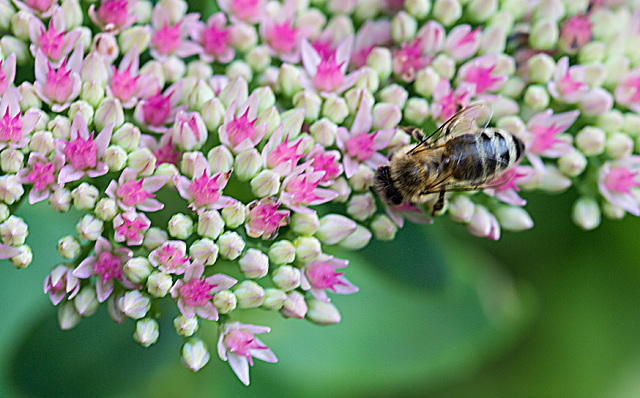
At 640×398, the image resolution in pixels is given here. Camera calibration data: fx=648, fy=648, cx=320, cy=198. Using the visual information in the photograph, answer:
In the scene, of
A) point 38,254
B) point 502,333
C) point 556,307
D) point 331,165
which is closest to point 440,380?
point 502,333

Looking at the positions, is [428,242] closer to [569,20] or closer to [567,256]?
[567,256]

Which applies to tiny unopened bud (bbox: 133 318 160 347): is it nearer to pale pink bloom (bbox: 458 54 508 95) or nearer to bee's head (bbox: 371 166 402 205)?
bee's head (bbox: 371 166 402 205)

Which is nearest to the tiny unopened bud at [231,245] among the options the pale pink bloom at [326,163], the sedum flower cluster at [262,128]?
the sedum flower cluster at [262,128]

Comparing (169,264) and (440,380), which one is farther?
(440,380)

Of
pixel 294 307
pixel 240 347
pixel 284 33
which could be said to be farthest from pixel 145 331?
pixel 284 33

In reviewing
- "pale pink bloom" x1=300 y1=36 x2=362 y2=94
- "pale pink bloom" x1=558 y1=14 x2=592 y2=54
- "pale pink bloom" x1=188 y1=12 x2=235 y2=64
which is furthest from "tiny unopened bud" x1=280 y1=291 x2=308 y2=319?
"pale pink bloom" x1=558 y1=14 x2=592 y2=54

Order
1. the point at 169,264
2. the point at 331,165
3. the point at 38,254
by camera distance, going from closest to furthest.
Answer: the point at 169,264 → the point at 331,165 → the point at 38,254

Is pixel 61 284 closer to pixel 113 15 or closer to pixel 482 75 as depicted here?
pixel 113 15
